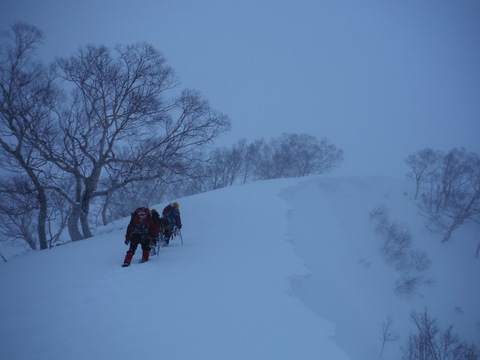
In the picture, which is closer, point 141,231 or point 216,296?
point 216,296

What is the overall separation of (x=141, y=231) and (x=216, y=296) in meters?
2.91

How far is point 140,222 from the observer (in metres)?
6.57

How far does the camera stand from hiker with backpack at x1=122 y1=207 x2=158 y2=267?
647 centimetres

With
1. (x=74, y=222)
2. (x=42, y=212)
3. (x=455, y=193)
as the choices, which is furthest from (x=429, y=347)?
(x=455, y=193)

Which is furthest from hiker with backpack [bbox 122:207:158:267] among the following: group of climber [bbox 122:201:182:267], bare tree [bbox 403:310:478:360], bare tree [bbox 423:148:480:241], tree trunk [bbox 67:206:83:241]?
bare tree [bbox 423:148:480:241]

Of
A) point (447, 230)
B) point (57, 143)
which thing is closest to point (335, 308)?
point (57, 143)

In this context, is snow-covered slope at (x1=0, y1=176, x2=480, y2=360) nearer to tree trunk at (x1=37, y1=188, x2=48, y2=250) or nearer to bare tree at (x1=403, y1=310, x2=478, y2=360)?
bare tree at (x1=403, y1=310, x2=478, y2=360)

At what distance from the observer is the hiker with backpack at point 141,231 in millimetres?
6473

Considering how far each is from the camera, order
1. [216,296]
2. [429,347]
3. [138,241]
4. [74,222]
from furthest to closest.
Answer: [74,222]
[429,347]
[138,241]
[216,296]

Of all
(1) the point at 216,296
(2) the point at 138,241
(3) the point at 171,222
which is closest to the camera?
(1) the point at 216,296

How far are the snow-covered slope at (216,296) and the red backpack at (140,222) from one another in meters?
0.92

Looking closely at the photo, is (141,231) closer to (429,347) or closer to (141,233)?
(141,233)

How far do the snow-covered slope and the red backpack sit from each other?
3.01ft

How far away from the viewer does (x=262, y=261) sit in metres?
6.98
